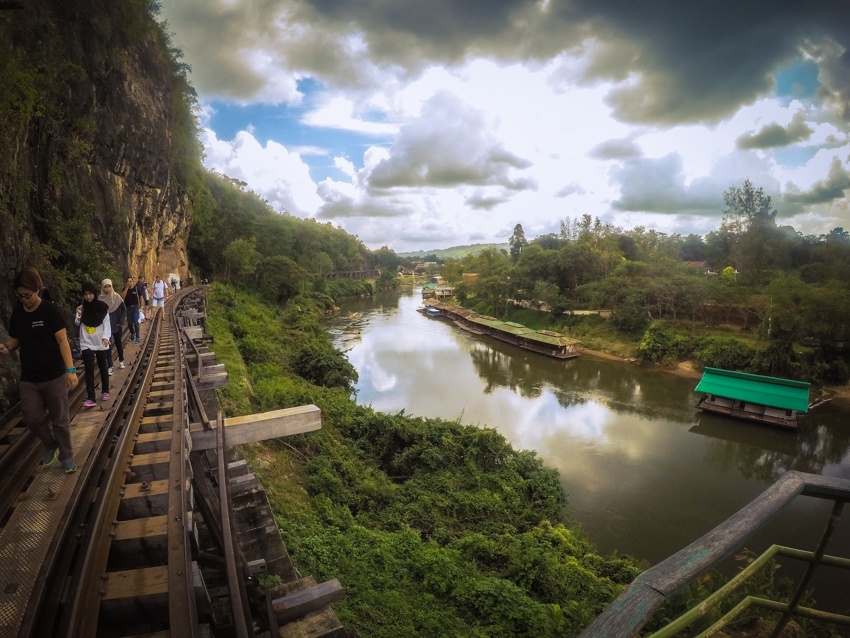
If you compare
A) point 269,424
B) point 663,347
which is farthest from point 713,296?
point 269,424

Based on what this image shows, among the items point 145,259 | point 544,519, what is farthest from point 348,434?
point 145,259

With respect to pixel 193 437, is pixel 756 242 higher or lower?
higher

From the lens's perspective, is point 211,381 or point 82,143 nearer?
point 211,381

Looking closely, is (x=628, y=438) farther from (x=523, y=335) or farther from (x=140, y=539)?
(x=140, y=539)

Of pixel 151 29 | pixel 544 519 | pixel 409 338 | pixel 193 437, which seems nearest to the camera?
pixel 193 437

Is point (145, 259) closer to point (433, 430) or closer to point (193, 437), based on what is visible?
point (433, 430)

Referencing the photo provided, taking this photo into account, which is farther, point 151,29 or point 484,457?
point 151,29

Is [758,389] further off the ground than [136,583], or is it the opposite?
[136,583]

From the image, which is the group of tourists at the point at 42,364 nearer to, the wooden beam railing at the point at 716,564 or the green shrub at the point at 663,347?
the wooden beam railing at the point at 716,564
